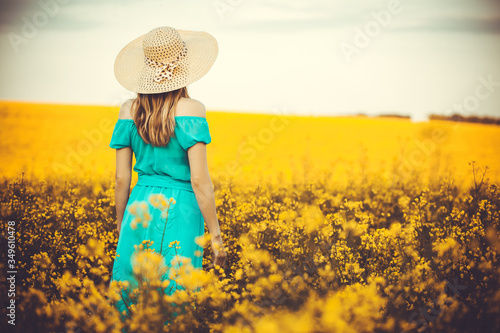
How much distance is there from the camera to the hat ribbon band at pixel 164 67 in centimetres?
219

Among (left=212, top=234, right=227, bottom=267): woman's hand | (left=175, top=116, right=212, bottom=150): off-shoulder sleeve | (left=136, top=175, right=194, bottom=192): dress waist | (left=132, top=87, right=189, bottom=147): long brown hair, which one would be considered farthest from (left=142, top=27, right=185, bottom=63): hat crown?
(left=212, top=234, right=227, bottom=267): woman's hand

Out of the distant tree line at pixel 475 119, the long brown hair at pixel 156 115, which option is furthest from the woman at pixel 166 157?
the distant tree line at pixel 475 119

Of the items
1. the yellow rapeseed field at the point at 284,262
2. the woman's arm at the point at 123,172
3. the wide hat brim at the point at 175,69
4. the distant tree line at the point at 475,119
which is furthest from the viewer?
the distant tree line at the point at 475,119

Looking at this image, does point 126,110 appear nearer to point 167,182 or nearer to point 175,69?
point 175,69

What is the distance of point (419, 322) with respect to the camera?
238 centimetres

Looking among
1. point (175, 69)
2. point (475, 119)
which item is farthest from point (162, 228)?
point (475, 119)

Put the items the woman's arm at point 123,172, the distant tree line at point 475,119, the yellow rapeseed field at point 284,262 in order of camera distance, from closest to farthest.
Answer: the yellow rapeseed field at point 284,262, the woman's arm at point 123,172, the distant tree line at point 475,119

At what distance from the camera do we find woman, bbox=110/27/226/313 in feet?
6.99

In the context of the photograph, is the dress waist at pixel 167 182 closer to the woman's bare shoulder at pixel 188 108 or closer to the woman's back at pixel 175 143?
the woman's back at pixel 175 143

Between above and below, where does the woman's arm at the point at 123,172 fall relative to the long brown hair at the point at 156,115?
below

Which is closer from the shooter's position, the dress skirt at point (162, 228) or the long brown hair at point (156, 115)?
the long brown hair at point (156, 115)

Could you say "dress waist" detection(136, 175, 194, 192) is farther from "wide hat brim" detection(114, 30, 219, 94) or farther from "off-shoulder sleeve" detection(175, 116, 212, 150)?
"wide hat brim" detection(114, 30, 219, 94)

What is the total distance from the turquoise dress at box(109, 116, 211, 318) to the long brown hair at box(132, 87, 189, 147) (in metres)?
0.07

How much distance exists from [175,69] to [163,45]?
5.5 inches
